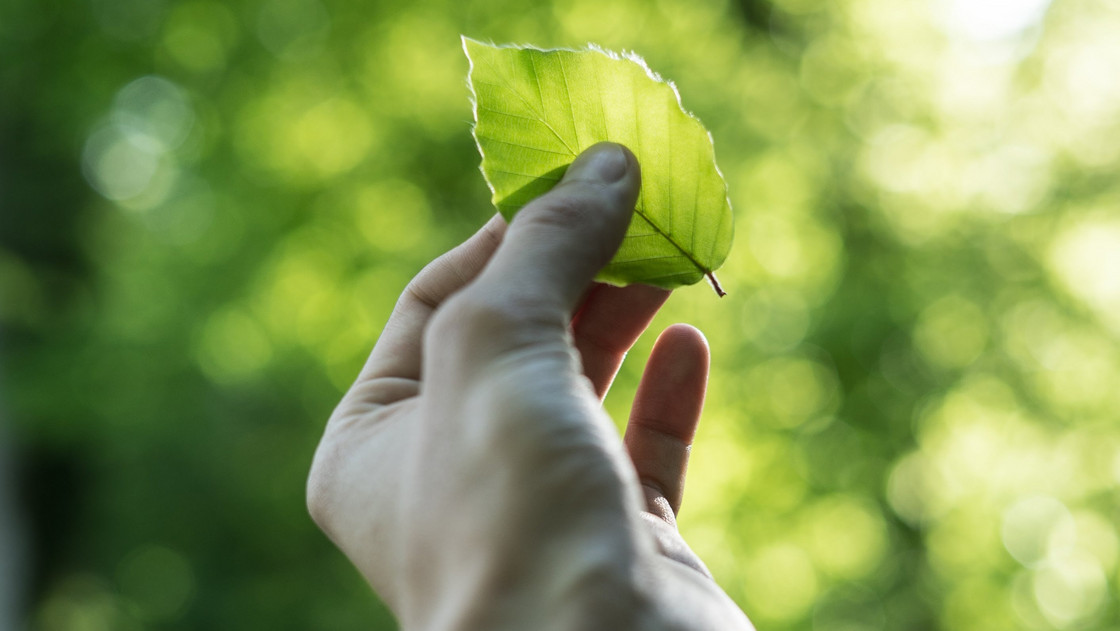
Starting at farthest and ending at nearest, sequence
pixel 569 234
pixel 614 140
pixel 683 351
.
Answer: pixel 683 351
pixel 614 140
pixel 569 234

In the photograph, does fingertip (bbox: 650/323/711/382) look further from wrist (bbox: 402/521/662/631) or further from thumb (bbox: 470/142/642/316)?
wrist (bbox: 402/521/662/631)

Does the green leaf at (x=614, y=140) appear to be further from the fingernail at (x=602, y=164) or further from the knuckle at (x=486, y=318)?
the knuckle at (x=486, y=318)

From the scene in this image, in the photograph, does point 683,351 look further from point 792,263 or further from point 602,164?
point 792,263

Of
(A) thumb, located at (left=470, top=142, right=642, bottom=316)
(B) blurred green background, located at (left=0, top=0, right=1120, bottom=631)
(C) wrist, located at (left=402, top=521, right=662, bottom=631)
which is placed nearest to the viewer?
(C) wrist, located at (left=402, top=521, right=662, bottom=631)

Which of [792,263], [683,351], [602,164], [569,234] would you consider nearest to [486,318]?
[569,234]

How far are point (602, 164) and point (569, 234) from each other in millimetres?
113

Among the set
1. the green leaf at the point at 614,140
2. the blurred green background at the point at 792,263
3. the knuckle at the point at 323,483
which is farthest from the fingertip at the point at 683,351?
the blurred green background at the point at 792,263

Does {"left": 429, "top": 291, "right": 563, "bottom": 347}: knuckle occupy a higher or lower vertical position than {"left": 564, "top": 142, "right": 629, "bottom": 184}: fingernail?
lower

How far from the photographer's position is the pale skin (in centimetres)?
84

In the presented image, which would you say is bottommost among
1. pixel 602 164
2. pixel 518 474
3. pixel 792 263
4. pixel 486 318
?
pixel 792 263

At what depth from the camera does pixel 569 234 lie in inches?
38.8

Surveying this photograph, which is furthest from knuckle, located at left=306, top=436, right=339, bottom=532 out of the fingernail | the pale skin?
the fingernail

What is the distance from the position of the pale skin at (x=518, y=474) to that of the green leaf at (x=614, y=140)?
0.16 feet

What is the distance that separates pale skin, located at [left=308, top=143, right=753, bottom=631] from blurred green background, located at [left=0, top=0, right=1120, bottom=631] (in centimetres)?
346
